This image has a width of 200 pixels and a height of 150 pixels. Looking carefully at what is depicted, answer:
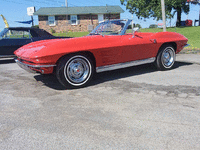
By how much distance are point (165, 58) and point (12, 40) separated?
18.8 feet

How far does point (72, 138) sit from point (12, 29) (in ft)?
22.2

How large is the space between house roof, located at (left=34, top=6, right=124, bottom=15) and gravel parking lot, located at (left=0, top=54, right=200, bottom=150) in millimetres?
24041

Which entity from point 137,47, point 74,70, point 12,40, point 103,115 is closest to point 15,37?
point 12,40

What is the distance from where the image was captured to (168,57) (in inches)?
204

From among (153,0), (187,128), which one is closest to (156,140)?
(187,128)

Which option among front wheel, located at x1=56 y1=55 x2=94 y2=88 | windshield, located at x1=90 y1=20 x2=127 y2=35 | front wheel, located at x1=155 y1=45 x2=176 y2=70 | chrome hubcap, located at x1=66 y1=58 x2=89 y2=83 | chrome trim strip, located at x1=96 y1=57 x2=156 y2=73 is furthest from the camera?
front wheel, located at x1=155 y1=45 x2=176 y2=70

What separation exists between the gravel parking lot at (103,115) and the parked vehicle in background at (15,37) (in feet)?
11.9

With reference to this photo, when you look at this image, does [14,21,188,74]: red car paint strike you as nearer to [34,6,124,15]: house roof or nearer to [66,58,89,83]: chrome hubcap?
[66,58,89,83]: chrome hubcap

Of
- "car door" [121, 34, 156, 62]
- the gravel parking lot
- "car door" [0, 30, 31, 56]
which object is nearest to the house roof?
"car door" [0, 30, 31, 56]

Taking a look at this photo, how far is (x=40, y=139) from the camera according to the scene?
192cm

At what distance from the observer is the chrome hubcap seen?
358 centimetres

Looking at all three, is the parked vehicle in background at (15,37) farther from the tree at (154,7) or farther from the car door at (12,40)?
the tree at (154,7)

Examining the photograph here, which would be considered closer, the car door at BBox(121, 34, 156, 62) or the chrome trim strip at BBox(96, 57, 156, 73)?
the chrome trim strip at BBox(96, 57, 156, 73)

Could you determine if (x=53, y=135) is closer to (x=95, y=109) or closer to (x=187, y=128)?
(x=95, y=109)
